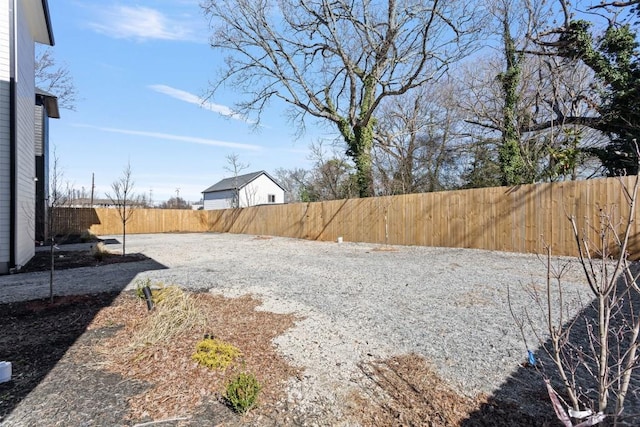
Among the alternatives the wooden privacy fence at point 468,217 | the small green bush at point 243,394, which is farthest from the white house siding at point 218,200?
the small green bush at point 243,394

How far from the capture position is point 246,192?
3017 cm

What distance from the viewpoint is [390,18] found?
40.2ft

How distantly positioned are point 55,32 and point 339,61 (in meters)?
10.0

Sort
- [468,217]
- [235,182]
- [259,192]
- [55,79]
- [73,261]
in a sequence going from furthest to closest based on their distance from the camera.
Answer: [259,192]
[235,182]
[55,79]
[468,217]
[73,261]

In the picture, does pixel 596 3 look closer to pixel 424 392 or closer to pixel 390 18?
pixel 390 18

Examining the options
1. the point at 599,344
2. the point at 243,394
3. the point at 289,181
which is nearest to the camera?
the point at 599,344

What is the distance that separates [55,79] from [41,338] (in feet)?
66.2

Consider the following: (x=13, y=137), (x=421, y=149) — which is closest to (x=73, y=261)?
(x=13, y=137)

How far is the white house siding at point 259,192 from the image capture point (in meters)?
30.3

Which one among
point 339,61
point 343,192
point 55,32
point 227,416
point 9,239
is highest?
point 339,61

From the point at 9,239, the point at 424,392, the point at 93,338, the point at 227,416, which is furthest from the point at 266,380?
the point at 9,239

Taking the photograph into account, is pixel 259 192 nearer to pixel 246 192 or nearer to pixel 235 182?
pixel 246 192

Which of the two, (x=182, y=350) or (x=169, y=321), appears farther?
(x=169, y=321)

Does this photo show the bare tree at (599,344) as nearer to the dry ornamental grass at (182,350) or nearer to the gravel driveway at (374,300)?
the gravel driveway at (374,300)
